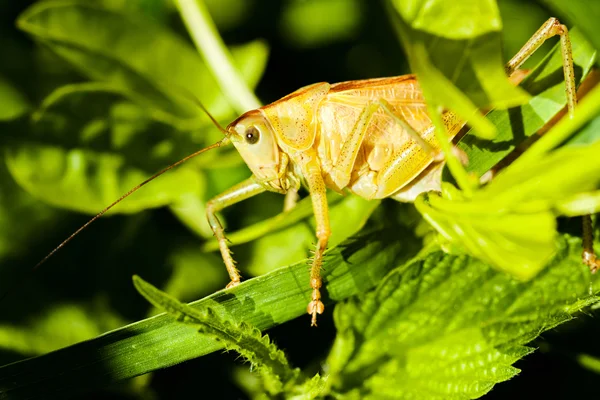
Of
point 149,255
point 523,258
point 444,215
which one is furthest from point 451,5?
point 149,255

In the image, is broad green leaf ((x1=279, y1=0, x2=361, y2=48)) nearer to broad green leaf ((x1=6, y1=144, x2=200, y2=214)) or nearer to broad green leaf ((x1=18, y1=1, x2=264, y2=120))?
broad green leaf ((x1=18, y1=1, x2=264, y2=120))

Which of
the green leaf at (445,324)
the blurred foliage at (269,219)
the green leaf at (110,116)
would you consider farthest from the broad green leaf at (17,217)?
the green leaf at (445,324)

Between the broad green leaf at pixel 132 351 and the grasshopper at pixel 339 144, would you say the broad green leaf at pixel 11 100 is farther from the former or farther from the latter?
the broad green leaf at pixel 132 351

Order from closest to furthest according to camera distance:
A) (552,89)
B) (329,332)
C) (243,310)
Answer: (243,310) < (552,89) < (329,332)

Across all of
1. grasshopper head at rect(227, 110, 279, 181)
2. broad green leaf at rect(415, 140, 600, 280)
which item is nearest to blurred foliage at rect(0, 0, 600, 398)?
broad green leaf at rect(415, 140, 600, 280)

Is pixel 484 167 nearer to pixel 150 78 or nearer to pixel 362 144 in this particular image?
pixel 362 144

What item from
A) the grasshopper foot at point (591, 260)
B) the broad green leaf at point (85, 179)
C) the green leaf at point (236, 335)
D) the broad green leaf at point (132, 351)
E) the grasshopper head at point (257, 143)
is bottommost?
the grasshopper foot at point (591, 260)
